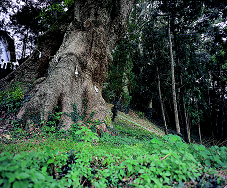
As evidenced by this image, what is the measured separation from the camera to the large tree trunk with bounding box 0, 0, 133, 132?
4668mm

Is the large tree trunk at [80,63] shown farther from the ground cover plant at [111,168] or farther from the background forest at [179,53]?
the background forest at [179,53]

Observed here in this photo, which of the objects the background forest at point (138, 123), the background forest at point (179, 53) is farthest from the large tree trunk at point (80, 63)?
the background forest at point (179, 53)

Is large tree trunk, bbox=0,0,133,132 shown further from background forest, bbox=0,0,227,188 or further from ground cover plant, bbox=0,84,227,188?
ground cover plant, bbox=0,84,227,188

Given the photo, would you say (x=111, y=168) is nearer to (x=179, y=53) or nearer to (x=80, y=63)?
(x=80, y=63)

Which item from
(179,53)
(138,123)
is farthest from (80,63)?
(138,123)

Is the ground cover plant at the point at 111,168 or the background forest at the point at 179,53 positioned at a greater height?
the background forest at the point at 179,53

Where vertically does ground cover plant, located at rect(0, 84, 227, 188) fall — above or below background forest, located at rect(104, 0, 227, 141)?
below

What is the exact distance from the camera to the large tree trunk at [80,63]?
467 centimetres

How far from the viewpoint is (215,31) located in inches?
332

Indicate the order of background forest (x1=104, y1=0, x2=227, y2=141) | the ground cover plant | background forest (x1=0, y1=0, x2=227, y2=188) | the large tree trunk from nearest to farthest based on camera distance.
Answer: the ground cover plant → background forest (x1=0, y1=0, x2=227, y2=188) → the large tree trunk → background forest (x1=104, y1=0, x2=227, y2=141)

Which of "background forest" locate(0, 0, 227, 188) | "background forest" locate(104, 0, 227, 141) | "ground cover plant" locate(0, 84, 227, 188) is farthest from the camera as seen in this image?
"background forest" locate(104, 0, 227, 141)

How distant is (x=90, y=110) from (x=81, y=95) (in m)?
0.73

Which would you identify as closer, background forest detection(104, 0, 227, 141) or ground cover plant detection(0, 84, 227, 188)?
ground cover plant detection(0, 84, 227, 188)

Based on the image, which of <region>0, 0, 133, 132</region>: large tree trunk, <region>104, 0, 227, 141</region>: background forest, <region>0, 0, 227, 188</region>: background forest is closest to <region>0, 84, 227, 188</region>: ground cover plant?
<region>0, 0, 227, 188</region>: background forest
